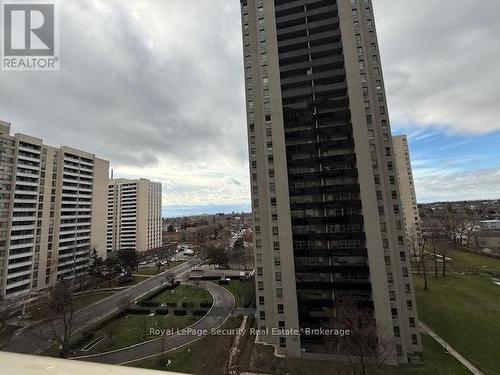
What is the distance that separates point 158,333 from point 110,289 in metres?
26.2

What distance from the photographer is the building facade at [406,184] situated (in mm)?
71750

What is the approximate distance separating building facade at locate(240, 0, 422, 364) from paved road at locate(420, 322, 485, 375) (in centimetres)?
307

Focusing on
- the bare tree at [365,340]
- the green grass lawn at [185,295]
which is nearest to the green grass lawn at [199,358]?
the bare tree at [365,340]

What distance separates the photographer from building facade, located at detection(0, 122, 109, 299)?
4309 centimetres

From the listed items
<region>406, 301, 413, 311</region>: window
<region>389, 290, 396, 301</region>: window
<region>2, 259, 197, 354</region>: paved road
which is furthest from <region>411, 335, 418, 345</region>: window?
<region>2, 259, 197, 354</region>: paved road

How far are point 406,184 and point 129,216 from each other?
86.5 m

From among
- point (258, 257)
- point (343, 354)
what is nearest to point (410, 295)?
point (343, 354)

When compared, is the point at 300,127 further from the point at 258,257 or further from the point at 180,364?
the point at 180,364

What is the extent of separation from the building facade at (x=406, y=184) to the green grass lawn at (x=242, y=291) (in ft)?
161

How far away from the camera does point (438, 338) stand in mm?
27938

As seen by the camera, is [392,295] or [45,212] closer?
[392,295]

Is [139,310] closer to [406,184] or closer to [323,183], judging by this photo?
[323,183]

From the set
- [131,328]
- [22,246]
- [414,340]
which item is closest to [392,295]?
[414,340]

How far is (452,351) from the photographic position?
25375mm
